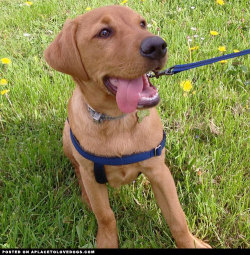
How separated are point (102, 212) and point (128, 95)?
885mm

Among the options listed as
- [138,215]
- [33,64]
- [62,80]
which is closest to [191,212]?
[138,215]

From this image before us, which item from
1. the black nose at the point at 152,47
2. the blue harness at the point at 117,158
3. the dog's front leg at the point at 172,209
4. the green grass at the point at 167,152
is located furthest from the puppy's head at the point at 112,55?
the green grass at the point at 167,152

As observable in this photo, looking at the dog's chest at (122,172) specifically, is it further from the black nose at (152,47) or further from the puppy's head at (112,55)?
the black nose at (152,47)

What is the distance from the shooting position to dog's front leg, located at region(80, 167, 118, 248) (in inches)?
87.7

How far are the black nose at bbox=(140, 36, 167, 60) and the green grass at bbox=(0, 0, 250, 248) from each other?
1.09m

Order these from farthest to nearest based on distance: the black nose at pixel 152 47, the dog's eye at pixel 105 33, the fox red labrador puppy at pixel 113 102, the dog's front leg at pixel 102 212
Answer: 1. the dog's front leg at pixel 102 212
2. the dog's eye at pixel 105 33
3. the fox red labrador puppy at pixel 113 102
4. the black nose at pixel 152 47

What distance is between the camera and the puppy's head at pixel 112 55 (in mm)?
1771

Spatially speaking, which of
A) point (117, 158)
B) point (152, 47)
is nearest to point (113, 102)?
point (117, 158)

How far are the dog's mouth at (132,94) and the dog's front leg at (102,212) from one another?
2.03 ft

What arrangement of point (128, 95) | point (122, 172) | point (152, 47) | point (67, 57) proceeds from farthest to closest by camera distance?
point (122, 172) < point (67, 57) < point (128, 95) < point (152, 47)

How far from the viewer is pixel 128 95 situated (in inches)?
72.4

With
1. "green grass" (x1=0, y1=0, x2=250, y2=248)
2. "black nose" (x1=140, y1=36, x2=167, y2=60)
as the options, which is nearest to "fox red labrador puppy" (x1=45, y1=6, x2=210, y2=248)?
"black nose" (x1=140, y1=36, x2=167, y2=60)

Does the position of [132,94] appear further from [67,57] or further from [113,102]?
[67,57]

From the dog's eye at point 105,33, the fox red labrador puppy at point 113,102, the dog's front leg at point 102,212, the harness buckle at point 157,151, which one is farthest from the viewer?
the dog's front leg at point 102,212
